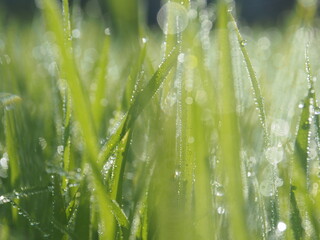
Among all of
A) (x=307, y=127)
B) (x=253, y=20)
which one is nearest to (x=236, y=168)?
(x=307, y=127)

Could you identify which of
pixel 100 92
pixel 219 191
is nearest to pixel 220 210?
pixel 219 191

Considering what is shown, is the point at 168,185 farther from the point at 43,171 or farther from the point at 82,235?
the point at 43,171

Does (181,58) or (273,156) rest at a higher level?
(181,58)

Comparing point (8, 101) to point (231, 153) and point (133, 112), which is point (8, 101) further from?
point (231, 153)

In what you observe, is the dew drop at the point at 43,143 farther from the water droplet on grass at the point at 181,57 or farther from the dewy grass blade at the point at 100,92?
the water droplet on grass at the point at 181,57

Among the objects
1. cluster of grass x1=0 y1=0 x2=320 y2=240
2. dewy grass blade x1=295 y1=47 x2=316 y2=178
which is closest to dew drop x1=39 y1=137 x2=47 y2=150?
cluster of grass x1=0 y1=0 x2=320 y2=240

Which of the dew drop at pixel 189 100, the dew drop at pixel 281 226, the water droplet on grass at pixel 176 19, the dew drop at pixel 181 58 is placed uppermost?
the water droplet on grass at pixel 176 19

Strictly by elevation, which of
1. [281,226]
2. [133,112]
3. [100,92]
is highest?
[100,92]

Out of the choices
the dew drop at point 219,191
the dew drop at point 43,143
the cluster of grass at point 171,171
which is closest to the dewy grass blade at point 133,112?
the cluster of grass at point 171,171

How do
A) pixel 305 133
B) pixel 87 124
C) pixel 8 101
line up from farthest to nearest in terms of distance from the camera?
pixel 8 101, pixel 305 133, pixel 87 124

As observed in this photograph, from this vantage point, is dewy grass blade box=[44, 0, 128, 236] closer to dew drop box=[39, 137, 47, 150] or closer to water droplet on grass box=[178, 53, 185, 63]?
water droplet on grass box=[178, 53, 185, 63]

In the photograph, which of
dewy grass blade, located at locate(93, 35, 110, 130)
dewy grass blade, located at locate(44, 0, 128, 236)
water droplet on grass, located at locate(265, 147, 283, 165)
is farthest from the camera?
dewy grass blade, located at locate(93, 35, 110, 130)
